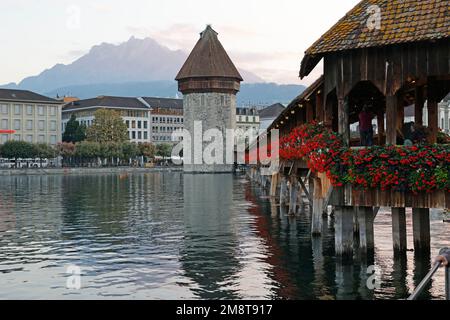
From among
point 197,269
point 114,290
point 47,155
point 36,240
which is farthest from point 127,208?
point 47,155

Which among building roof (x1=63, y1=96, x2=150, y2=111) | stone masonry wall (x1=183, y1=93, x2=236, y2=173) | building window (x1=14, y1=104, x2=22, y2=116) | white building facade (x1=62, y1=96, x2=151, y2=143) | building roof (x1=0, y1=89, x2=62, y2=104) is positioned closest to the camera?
stone masonry wall (x1=183, y1=93, x2=236, y2=173)

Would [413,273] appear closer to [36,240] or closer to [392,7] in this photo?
[392,7]

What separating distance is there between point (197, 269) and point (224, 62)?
8832 cm

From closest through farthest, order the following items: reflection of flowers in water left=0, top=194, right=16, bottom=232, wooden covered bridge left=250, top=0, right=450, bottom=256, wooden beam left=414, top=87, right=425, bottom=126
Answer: wooden covered bridge left=250, top=0, right=450, bottom=256 → wooden beam left=414, top=87, right=425, bottom=126 → reflection of flowers in water left=0, top=194, right=16, bottom=232

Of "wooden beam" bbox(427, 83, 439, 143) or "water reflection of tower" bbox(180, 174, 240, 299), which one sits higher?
"wooden beam" bbox(427, 83, 439, 143)

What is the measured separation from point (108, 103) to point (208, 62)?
49.4m

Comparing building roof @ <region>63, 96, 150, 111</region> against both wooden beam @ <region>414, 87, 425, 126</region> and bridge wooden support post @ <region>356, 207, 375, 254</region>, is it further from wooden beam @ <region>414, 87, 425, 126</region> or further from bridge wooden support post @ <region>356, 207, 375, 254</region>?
bridge wooden support post @ <region>356, 207, 375, 254</region>

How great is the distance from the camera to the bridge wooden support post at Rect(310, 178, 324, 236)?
21608 mm

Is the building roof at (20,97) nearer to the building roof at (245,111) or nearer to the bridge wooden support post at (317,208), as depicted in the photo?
the building roof at (245,111)

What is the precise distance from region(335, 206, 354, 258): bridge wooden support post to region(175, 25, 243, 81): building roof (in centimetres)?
8683

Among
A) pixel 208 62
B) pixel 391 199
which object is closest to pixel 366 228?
pixel 391 199

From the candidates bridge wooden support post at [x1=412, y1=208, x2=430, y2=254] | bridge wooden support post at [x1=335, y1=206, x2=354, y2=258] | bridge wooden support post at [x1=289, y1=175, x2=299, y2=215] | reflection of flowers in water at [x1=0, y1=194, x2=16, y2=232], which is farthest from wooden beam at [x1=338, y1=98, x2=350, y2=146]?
reflection of flowers in water at [x1=0, y1=194, x2=16, y2=232]

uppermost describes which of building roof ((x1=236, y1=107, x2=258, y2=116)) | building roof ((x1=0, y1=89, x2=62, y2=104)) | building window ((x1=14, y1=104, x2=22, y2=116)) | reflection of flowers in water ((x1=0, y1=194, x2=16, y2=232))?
building roof ((x1=0, y1=89, x2=62, y2=104))
